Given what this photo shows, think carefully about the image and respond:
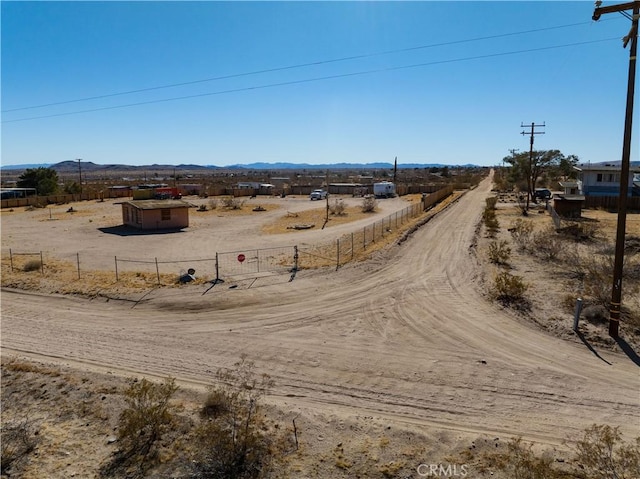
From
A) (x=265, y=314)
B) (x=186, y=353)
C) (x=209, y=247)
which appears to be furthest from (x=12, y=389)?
(x=209, y=247)

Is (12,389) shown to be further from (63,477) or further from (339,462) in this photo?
(339,462)

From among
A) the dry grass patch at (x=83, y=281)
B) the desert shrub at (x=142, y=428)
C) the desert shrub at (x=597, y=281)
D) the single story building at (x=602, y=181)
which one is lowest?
the desert shrub at (x=142, y=428)

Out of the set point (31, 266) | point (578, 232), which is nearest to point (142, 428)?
point (31, 266)

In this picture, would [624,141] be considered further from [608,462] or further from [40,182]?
[40,182]

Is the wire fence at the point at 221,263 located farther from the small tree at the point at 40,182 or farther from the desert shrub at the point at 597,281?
the small tree at the point at 40,182

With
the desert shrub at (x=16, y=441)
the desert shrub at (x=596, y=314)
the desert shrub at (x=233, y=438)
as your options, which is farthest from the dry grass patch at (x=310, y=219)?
the desert shrub at (x=16, y=441)
